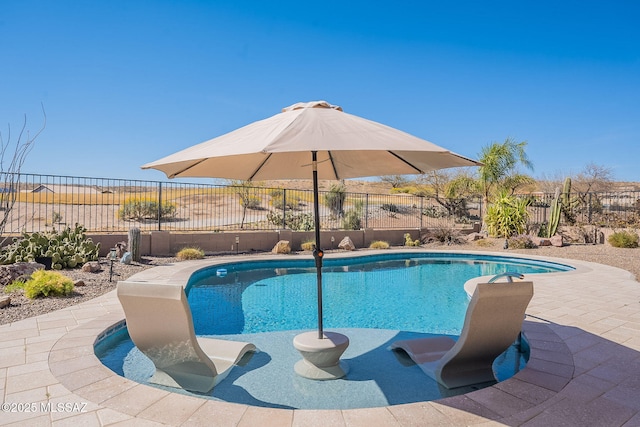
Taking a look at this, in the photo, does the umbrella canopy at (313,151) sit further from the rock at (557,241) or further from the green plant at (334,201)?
the green plant at (334,201)

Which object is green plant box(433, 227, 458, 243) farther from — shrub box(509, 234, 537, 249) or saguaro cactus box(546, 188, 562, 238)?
saguaro cactus box(546, 188, 562, 238)

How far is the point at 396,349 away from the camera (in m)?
4.41

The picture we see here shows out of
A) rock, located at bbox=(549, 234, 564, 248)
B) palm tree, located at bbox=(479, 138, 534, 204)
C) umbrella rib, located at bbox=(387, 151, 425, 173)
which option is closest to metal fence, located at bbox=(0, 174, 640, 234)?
palm tree, located at bbox=(479, 138, 534, 204)

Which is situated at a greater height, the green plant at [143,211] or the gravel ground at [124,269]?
the green plant at [143,211]

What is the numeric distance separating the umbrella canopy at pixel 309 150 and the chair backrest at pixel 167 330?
41.3 inches

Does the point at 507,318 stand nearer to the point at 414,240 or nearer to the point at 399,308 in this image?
the point at 399,308

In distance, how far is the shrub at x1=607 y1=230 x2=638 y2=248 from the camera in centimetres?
1361

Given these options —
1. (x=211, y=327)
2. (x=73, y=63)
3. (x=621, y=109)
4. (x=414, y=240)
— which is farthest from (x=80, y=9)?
(x=621, y=109)

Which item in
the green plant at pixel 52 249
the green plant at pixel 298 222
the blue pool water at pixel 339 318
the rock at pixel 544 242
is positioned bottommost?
the blue pool water at pixel 339 318

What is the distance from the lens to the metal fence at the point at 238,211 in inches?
481

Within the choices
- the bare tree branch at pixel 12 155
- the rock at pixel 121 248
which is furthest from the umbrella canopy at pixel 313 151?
the rock at pixel 121 248

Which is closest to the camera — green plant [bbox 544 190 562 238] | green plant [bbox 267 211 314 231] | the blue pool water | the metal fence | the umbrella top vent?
the blue pool water

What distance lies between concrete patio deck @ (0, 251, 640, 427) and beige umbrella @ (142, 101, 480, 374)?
138cm

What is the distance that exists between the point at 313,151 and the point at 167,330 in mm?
1918
